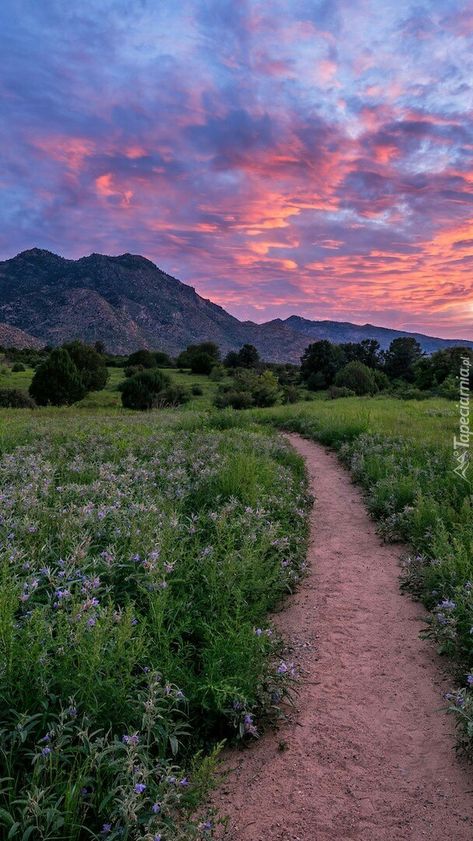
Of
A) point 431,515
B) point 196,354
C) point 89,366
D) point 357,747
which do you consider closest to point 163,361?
point 196,354

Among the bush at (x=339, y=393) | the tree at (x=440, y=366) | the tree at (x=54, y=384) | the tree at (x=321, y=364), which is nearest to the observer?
the tree at (x=54, y=384)

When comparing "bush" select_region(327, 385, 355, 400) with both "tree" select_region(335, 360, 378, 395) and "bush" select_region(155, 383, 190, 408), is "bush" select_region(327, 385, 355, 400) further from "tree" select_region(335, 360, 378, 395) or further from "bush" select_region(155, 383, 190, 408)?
"bush" select_region(155, 383, 190, 408)

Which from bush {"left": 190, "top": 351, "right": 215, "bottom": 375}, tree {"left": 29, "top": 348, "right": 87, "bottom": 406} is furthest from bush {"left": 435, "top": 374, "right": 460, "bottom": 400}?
bush {"left": 190, "top": 351, "right": 215, "bottom": 375}

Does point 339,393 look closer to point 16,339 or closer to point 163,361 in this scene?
point 163,361

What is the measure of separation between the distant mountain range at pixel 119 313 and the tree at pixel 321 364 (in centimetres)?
3358

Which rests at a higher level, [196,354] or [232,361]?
[196,354]

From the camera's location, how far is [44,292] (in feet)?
457

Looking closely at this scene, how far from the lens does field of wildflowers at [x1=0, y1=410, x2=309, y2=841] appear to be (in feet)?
8.66

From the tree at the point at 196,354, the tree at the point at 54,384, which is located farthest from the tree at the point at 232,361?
the tree at the point at 54,384

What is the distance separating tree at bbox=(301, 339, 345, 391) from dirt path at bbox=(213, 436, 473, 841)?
57555 mm

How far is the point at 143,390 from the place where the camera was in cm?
4638

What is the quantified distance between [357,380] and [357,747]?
55.9 meters

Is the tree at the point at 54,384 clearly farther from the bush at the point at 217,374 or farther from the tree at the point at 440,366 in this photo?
the tree at the point at 440,366

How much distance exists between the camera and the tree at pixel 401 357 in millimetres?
76188
